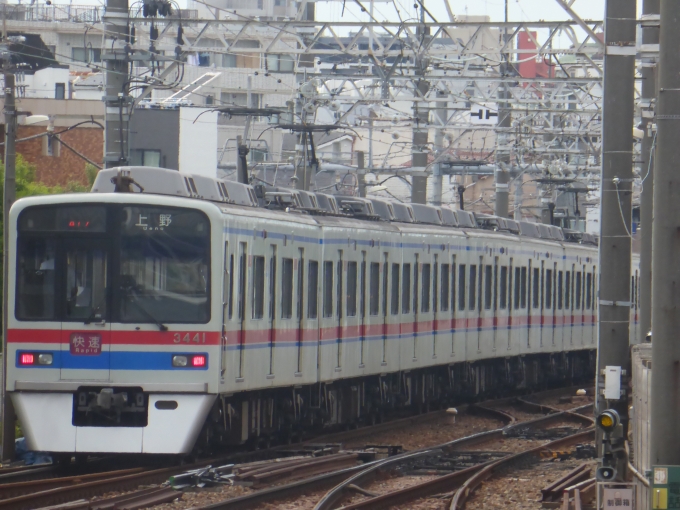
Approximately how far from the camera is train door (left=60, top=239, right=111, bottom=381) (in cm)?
1202

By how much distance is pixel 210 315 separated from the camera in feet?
39.7

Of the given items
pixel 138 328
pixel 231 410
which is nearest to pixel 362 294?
pixel 231 410

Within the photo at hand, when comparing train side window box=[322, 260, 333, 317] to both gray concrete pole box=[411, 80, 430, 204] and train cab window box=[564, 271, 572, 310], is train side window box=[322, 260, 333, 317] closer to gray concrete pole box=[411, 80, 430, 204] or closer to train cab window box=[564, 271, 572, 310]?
gray concrete pole box=[411, 80, 430, 204]

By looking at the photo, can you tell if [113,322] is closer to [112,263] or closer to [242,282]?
[112,263]

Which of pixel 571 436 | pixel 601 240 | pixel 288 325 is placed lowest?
pixel 571 436

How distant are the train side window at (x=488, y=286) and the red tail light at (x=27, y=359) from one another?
11.3 m

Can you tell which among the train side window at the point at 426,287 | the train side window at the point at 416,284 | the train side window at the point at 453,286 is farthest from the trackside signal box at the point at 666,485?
the train side window at the point at 453,286

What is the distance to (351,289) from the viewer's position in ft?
54.6

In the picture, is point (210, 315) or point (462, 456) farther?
point (462, 456)

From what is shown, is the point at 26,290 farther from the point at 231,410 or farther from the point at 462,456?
the point at 462,456

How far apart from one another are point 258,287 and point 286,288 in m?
0.92

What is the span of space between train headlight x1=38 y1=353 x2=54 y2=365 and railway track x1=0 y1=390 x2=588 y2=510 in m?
0.88

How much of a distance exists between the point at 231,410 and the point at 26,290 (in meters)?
2.19

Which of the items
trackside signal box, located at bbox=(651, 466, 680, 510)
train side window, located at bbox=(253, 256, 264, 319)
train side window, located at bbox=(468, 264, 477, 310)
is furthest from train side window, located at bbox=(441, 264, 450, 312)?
trackside signal box, located at bbox=(651, 466, 680, 510)
